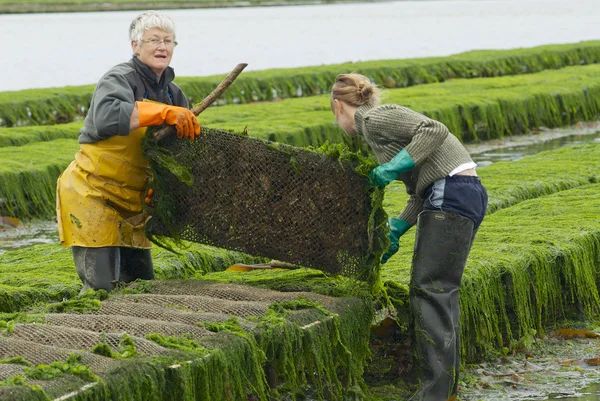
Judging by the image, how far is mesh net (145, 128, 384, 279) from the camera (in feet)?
19.7

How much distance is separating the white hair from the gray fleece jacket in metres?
0.14

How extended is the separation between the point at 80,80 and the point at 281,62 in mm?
9127

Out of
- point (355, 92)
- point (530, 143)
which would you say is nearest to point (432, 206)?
point (355, 92)

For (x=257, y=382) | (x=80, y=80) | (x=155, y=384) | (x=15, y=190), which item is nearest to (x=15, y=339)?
(x=155, y=384)

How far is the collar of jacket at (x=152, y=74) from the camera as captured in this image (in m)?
6.03

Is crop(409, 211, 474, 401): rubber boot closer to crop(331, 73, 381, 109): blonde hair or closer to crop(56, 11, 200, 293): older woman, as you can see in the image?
crop(331, 73, 381, 109): blonde hair

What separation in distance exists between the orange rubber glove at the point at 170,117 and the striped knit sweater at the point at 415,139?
38.0 inches

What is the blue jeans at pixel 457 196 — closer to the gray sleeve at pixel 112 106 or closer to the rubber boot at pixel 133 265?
the gray sleeve at pixel 112 106

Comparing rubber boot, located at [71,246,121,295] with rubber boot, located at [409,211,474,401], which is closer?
rubber boot, located at [409,211,474,401]

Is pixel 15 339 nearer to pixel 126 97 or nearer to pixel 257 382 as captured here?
pixel 257 382

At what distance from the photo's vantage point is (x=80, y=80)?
3117 cm

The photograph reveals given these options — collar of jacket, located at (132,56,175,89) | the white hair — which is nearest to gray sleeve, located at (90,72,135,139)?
collar of jacket, located at (132,56,175,89)

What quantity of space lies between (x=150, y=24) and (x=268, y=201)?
47.0 inches

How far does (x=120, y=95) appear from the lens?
5820 mm
